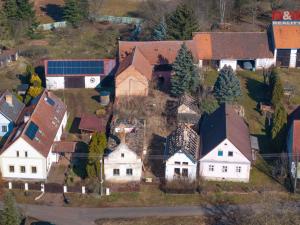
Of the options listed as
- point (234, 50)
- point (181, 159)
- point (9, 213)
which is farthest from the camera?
point (234, 50)

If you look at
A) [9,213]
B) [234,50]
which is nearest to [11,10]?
[234,50]

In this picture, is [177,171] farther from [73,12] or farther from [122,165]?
[73,12]

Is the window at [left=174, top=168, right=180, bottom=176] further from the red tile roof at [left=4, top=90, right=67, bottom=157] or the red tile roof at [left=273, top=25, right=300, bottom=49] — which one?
the red tile roof at [left=273, top=25, right=300, bottom=49]

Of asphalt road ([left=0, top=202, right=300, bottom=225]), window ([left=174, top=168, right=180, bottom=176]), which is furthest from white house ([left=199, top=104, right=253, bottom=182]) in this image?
asphalt road ([left=0, top=202, right=300, bottom=225])

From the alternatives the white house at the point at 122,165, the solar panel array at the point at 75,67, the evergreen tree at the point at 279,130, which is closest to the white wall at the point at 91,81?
the solar panel array at the point at 75,67

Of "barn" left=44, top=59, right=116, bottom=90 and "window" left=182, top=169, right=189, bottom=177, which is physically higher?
"barn" left=44, top=59, right=116, bottom=90

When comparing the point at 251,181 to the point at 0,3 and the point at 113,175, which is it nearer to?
the point at 113,175

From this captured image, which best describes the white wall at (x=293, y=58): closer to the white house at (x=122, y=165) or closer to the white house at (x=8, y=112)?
the white house at (x=122, y=165)
